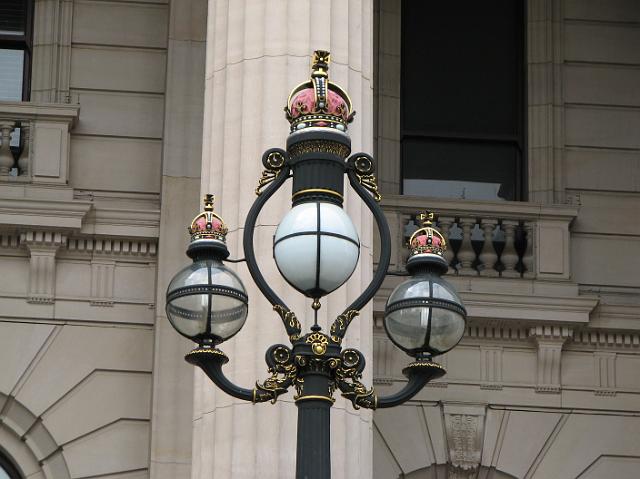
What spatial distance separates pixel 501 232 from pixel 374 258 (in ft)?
4.90

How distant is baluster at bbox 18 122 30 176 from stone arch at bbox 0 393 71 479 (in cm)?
236

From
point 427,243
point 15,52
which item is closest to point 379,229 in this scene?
point 427,243

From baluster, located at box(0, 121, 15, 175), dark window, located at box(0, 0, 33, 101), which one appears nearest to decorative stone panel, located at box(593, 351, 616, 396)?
baluster, located at box(0, 121, 15, 175)

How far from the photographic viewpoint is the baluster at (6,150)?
20328 mm

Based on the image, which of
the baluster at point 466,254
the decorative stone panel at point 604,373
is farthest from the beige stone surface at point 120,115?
the decorative stone panel at point 604,373

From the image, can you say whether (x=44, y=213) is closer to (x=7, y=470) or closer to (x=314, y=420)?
(x=7, y=470)

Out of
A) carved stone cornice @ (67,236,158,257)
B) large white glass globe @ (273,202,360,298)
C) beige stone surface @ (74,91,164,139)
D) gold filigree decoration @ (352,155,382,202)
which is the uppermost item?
beige stone surface @ (74,91,164,139)

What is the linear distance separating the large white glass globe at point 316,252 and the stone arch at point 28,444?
10.2m

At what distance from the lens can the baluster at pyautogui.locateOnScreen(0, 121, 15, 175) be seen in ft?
66.7

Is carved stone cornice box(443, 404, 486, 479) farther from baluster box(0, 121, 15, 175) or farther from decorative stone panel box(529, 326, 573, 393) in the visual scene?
baluster box(0, 121, 15, 175)

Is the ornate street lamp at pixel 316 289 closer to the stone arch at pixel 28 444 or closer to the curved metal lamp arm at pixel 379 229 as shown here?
the curved metal lamp arm at pixel 379 229

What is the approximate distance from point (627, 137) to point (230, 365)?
810 cm

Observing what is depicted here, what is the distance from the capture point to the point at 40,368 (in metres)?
19.7

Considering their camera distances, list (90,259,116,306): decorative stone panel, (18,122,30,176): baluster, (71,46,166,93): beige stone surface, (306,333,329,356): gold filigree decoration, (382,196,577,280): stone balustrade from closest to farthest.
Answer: (306,333,329,356): gold filigree decoration
(90,259,116,306): decorative stone panel
(18,122,30,176): baluster
(71,46,166,93): beige stone surface
(382,196,577,280): stone balustrade
